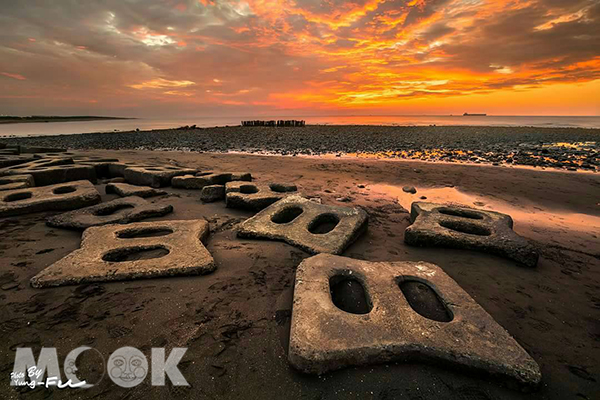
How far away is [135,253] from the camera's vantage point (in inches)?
127

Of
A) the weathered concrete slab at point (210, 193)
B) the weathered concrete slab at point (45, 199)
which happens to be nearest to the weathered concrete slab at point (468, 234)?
the weathered concrete slab at point (210, 193)

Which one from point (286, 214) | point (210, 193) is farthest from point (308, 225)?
point (210, 193)

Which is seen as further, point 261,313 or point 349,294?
point 349,294

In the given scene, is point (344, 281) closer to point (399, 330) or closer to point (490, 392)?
point (399, 330)

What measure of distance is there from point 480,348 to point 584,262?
2763 mm

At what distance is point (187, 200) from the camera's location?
18.2 ft

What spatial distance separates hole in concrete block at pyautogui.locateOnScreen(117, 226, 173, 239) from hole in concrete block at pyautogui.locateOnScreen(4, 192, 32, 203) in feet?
9.39

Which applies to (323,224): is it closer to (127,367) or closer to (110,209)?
(127,367)

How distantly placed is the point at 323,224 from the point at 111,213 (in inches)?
145

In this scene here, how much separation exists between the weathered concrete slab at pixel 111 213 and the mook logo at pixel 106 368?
253 centimetres

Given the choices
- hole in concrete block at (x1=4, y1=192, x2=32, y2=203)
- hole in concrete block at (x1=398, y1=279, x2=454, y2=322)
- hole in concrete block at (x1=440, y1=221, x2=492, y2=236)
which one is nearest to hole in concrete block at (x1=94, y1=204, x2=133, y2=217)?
hole in concrete block at (x1=4, y1=192, x2=32, y2=203)

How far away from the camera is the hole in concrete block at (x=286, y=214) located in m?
4.47

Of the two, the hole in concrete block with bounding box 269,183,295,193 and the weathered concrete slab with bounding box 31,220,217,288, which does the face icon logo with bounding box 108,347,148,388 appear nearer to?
the weathered concrete slab with bounding box 31,220,217,288

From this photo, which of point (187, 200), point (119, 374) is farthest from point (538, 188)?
point (119, 374)
